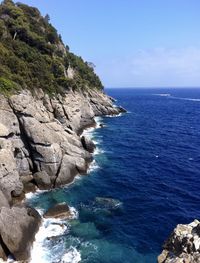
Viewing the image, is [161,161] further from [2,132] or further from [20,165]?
Answer: [2,132]

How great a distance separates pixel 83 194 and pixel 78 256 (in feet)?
55.5

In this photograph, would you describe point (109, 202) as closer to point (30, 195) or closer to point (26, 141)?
point (30, 195)

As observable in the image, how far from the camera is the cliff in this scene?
137 ft

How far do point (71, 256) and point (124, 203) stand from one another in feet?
51.5

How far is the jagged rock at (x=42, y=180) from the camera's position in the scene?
55438 mm

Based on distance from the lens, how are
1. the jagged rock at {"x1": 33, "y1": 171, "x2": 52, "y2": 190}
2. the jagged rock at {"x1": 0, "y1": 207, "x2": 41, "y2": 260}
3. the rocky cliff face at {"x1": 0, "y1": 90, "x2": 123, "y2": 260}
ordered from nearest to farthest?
the jagged rock at {"x1": 0, "y1": 207, "x2": 41, "y2": 260} → the rocky cliff face at {"x1": 0, "y1": 90, "x2": 123, "y2": 260} → the jagged rock at {"x1": 33, "y1": 171, "x2": 52, "y2": 190}

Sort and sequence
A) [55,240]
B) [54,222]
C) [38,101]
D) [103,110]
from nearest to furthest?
1. [55,240]
2. [54,222]
3. [38,101]
4. [103,110]

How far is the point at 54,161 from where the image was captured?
57.7 m

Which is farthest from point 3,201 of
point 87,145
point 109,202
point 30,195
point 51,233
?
point 87,145

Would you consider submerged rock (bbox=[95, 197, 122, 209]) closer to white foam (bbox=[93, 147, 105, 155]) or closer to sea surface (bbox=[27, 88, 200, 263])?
sea surface (bbox=[27, 88, 200, 263])

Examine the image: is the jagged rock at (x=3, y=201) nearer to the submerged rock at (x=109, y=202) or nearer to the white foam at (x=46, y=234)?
the white foam at (x=46, y=234)

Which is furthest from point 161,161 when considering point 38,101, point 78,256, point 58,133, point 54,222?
point 78,256

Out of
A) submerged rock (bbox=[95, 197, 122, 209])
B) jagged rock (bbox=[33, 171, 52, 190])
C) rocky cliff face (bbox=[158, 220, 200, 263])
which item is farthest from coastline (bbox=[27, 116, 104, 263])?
rocky cliff face (bbox=[158, 220, 200, 263])

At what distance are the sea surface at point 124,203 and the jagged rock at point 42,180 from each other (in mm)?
1896
